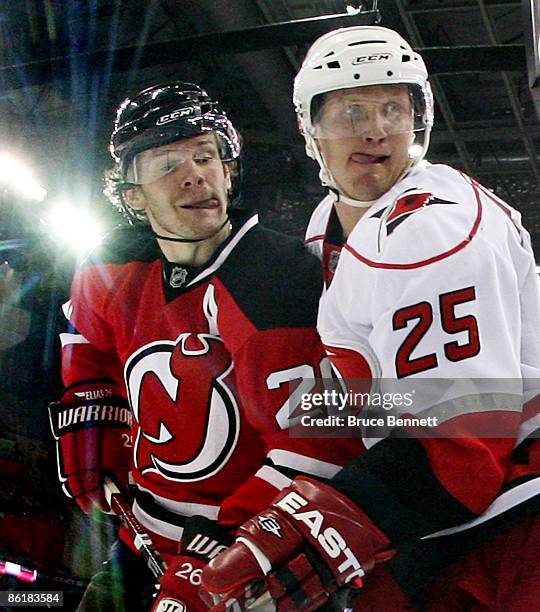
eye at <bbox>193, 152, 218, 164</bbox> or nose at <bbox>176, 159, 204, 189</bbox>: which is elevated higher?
eye at <bbox>193, 152, 218, 164</bbox>

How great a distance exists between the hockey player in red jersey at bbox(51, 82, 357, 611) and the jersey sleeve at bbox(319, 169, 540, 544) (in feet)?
0.46

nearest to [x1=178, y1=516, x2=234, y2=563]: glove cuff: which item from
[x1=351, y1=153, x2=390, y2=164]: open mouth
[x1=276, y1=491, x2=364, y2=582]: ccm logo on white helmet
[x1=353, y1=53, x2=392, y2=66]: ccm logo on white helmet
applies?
[x1=276, y1=491, x2=364, y2=582]: ccm logo on white helmet

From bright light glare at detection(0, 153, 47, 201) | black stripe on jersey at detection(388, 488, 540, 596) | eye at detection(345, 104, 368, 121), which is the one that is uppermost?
bright light glare at detection(0, 153, 47, 201)

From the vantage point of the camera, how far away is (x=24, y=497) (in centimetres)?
144

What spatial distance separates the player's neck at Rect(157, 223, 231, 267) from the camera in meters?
1.10

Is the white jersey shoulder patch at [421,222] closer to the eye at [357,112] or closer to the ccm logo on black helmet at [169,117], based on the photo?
the eye at [357,112]

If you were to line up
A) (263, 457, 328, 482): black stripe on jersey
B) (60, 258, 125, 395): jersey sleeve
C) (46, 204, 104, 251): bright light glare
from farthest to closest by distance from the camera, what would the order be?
1. (46, 204, 104, 251): bright light glare
2. (60, 258, 125, 395): jersey sleeve
3. (263, 457, 328, 482): black stripe on jersey

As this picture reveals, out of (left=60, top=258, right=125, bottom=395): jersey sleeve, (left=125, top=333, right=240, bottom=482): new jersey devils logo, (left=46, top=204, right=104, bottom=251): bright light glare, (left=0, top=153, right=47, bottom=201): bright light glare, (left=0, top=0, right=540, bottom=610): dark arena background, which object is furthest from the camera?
(left=0, top=153, right=47, bottom=201): bright light glare

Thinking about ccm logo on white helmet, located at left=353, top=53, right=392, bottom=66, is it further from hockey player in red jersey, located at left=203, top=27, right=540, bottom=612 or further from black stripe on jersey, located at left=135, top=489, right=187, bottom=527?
black stripe on jersey, located at left=135, top=489, right=187, bottom=527

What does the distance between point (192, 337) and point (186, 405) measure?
8cm

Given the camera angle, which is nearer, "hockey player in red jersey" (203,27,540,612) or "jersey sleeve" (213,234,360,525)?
"hockey player in red jersey" (203,27,540,612)

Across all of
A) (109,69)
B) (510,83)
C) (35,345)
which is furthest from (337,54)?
(510,83)

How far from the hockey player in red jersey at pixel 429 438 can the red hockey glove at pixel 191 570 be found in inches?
6.7

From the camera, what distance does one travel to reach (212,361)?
1050mm
